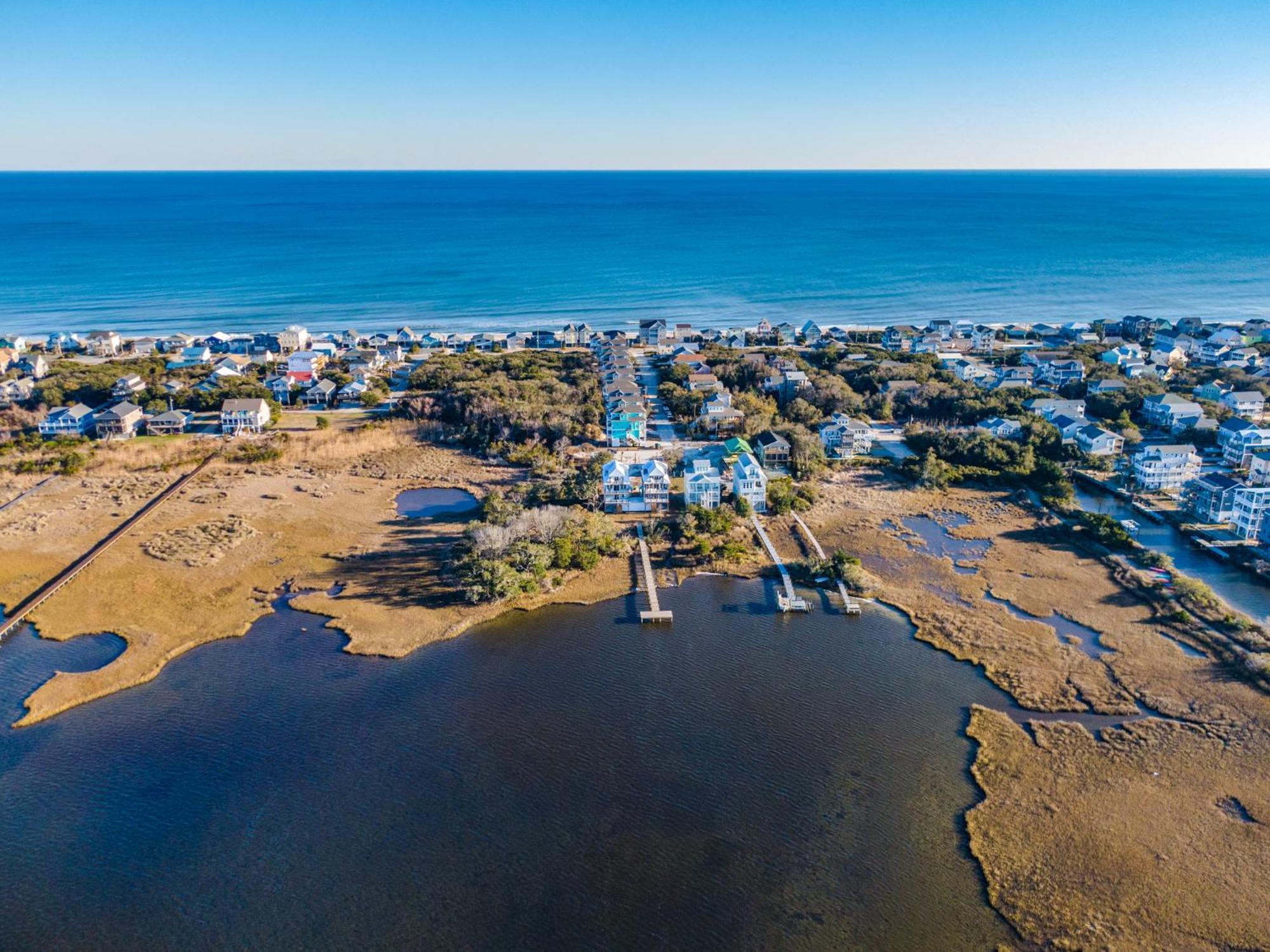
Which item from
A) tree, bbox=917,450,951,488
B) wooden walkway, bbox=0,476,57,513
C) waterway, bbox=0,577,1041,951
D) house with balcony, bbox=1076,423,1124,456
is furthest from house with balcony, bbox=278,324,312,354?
house with balcony, bbox=1076,423,1124,456

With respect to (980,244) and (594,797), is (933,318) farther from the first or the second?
(594,797)

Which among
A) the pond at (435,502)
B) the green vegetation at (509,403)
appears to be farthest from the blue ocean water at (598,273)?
the pond at (435,502)

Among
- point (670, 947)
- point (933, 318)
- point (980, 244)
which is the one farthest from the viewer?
point (980, 244)

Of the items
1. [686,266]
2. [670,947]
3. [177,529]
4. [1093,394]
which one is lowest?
[670,947]

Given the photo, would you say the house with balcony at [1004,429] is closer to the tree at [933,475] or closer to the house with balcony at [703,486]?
the tree at [933,475]

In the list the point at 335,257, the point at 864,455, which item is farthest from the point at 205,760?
the point at 335,257

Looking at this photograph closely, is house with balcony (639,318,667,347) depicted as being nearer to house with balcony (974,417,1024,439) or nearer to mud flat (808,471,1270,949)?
house with balcony (974,417,1024,439)
